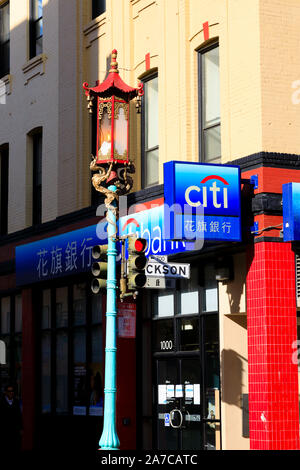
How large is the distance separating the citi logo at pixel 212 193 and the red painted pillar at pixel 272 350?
1.04 m

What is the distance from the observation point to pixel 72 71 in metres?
25.3

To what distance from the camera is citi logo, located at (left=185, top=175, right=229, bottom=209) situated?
1769 cm

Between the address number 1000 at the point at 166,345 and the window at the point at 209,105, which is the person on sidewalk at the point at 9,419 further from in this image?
the window at the point at 209,105

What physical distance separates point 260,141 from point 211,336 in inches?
167

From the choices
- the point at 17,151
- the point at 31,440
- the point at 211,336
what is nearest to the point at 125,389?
the point at 211,336

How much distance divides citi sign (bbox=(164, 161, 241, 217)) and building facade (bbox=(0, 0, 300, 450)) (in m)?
0.40

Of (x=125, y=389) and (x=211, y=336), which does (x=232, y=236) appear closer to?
(x=211, y=336)

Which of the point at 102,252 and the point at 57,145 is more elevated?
the point at 57,145

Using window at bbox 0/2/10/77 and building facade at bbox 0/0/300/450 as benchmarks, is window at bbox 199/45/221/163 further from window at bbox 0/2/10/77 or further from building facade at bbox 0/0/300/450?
window at bbox 0/2/10/77

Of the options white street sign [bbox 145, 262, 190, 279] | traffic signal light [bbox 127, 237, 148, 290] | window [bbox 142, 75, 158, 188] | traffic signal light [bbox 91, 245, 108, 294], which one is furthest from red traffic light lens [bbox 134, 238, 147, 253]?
window [bbox 142, 75, 158, 188]

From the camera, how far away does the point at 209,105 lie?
20312 mm

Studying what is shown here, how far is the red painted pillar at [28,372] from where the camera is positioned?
2631 cm

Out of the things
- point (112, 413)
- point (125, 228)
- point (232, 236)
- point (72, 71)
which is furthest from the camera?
point (72, 71)

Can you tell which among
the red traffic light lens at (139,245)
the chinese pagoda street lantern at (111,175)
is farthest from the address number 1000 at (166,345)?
the red traffic light lens at (139,245)
